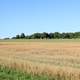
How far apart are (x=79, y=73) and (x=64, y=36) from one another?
430ft

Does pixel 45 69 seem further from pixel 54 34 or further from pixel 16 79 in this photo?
pixel 54 34

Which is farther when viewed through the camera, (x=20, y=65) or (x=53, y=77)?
(x=20, y=65)

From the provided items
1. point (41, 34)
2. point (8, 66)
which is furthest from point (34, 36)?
point (8, 66)

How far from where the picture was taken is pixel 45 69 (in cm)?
1803

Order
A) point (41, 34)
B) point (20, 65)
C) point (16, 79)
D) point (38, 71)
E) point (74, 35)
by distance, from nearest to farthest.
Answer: point (16, 79) < point (38, 71) < point (20, 65) < point (74, 35) < point (41, 34)

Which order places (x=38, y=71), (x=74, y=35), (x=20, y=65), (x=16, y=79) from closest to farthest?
(x=16, y=79) → (x=38, y=71) → (x=20, y=65) → (x=74, y=35)

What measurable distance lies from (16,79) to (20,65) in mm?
5968

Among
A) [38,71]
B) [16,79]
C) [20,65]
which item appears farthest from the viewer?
[20,65]

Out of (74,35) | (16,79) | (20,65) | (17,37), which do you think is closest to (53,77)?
(16,79)

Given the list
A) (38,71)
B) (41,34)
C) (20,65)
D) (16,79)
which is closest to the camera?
(16,79)

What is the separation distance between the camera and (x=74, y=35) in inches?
5728

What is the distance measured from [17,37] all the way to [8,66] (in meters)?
136

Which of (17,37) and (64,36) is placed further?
(17,37)

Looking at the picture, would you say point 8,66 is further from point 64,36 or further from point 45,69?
point 64,36
